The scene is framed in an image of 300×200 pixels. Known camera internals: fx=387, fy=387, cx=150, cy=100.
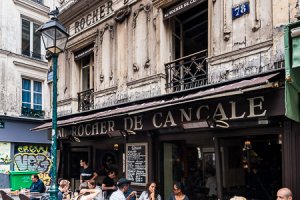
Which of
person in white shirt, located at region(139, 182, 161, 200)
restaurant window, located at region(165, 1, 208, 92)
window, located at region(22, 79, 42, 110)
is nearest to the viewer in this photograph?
person in white shirt, located at region(139, 182, 161, 200)

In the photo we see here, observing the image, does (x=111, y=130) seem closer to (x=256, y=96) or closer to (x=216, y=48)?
(x=216, y=48)

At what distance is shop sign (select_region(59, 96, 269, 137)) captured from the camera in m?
6.93

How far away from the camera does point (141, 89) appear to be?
10.7 meters

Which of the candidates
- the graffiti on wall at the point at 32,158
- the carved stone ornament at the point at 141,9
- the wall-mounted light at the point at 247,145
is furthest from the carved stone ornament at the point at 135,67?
the graffiti on wall at the point at 32,158

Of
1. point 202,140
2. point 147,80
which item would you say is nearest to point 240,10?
point 147,80

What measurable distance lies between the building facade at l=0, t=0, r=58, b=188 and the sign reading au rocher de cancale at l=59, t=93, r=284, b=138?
1046 centimetres

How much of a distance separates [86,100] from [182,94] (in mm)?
5512

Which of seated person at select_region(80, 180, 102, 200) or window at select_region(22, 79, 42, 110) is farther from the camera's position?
window at select_region(22, 79, 42, 110)

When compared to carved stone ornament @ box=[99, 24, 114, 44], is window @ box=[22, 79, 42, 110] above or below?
→ below

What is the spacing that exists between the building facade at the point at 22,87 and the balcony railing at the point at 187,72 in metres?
12.9

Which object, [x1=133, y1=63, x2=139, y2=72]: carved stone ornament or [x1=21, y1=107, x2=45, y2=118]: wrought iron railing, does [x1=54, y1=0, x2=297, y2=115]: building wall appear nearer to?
[x1=133, y1=63, x2=139, y2=72]: carved stone ornament

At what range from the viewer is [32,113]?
22.0 meters

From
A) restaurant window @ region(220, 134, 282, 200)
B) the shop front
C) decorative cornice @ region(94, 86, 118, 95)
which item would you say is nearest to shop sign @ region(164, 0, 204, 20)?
the shop front

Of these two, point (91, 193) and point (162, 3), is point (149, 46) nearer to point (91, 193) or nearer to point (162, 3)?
point (162, 3)
